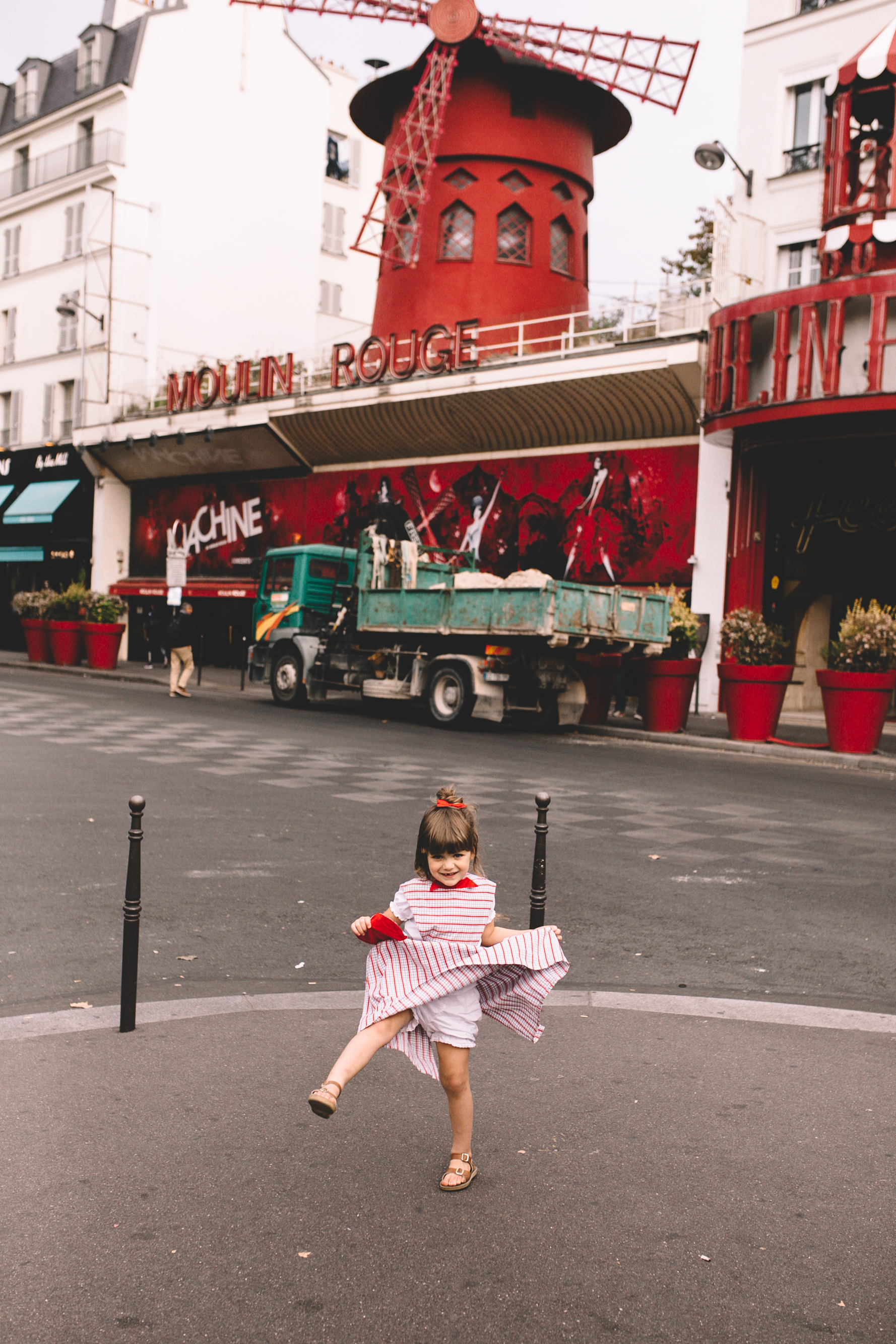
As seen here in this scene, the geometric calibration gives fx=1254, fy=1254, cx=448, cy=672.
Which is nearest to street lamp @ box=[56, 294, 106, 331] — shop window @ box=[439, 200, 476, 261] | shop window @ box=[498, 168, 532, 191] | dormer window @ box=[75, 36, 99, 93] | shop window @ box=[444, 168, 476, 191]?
dormer window @ box=[75, 36, 99, 93]

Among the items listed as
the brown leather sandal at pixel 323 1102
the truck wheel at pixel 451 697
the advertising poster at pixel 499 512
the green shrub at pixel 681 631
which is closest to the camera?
the brown leather sandal at pixel 323 1102

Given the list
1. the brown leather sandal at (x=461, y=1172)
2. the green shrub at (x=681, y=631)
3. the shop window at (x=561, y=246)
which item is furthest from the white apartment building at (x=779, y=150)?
the brown leather sandal at (x=461, y=1172)

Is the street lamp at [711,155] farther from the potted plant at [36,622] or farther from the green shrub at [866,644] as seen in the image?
the potted plant at [36,622]

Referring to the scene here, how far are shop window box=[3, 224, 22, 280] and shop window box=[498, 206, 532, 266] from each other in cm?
1759

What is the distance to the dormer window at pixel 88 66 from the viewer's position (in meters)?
35.3

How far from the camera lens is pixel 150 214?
115 feet

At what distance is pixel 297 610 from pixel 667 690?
657cm

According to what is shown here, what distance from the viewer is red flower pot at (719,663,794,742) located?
1672 cm

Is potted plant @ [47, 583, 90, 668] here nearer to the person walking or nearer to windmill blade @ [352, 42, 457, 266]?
the person walking

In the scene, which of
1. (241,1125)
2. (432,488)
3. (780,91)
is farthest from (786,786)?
(432,488)

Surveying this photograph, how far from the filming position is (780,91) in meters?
21.6

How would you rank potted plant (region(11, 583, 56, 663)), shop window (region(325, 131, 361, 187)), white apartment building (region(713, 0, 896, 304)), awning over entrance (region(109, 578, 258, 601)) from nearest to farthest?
white apartment building (region(713, 0, 896, 304))
potted plant (region(11, 583, 56, 663))
awning over entrance (region(109, 578, 258, 601))
shop window (region(325, 131, 361, 187))

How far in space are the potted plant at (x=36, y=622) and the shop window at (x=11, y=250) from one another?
13.6 m

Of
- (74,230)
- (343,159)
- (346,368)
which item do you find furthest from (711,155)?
(343,159)
